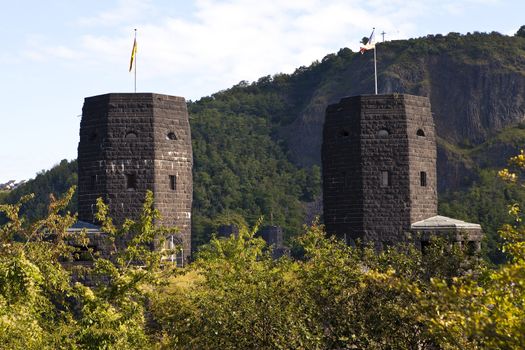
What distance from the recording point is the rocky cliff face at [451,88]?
157250 mm

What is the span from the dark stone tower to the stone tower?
5.71 metres

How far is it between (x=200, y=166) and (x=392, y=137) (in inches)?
4265

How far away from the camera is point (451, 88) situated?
539 ft

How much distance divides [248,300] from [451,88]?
5433 inches

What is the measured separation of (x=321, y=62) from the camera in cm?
19725

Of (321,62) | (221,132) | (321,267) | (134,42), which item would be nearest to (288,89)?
(321,62)

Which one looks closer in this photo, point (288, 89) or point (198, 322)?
point (198, 322)

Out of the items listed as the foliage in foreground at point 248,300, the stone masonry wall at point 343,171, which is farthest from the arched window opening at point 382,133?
the foliage in foreground at point 248,300

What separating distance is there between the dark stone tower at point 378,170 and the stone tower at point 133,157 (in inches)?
225

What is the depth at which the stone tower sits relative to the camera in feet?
137

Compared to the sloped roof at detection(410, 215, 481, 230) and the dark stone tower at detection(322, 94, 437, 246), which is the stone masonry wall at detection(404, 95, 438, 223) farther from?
the sloped roof at detection(410, 215, 481, 230)

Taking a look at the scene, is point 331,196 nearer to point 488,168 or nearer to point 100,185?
point 100,185

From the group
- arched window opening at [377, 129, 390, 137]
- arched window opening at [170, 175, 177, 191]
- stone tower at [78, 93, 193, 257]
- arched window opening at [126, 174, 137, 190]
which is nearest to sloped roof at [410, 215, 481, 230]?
arched window opening at [377, 129, 390, 137]

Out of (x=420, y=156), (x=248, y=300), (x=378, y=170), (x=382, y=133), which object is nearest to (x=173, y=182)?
(x=378, y=170)
